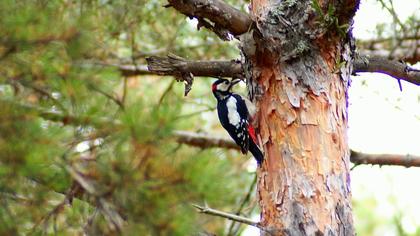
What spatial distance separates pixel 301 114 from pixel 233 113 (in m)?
1.14

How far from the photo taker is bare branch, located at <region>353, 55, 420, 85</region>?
3.35 meters

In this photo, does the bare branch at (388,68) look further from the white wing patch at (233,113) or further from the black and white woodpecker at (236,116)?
the white wing patch at (233,113)

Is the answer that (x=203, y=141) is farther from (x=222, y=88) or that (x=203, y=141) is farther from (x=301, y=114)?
(x=301, y=114)

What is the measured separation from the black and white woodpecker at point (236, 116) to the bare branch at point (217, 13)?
0.61m

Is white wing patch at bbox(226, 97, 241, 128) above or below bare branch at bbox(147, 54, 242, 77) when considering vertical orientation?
below

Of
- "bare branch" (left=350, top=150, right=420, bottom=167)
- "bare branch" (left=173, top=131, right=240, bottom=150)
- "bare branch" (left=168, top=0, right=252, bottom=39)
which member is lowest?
"bare branch" (left=173, top=131, right=240, bottom=150)

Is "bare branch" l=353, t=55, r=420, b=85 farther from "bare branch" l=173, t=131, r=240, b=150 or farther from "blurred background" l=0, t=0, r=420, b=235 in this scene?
"bare branch" l=173, t=131, r=240, b=150

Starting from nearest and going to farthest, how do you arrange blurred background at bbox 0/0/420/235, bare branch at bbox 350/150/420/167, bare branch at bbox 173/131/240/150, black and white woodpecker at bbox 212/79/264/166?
blurred background at bbox 0/0/420/235, black and white woodpecker at bbox 212/79/264/166, bare branch at bbox 350/150/420/167, bare branch at bbox 173/131/240/150

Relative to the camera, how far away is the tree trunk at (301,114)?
9.90 feet

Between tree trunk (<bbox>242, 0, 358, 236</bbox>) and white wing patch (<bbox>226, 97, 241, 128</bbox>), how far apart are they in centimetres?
88

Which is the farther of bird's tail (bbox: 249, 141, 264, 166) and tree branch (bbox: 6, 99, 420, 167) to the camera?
bird's tail (bbox: 249, 141, 264, 166)

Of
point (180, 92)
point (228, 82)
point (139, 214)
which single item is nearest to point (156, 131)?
point (139, 214)

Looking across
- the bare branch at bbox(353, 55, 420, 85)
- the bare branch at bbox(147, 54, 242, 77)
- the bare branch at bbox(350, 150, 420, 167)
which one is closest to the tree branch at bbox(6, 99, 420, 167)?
the bare branch at bbox(350, 150, 420, 167)

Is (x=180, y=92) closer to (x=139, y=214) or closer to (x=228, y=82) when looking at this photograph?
(x=228, y=82)
